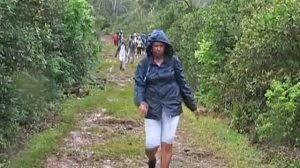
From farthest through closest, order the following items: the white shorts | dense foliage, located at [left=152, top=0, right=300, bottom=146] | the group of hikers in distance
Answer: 1. the group of hikers in distance
2. dense foliage, located at [left=152, top=0, right=300, bottom=146]
3. the white shorts

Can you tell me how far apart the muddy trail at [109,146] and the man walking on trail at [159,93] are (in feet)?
6.39

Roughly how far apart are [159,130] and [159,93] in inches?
17.8

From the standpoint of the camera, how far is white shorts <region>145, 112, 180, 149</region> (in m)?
7.26

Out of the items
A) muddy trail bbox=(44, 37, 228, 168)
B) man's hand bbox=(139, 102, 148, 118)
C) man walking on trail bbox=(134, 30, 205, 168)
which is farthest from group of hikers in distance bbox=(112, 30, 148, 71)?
man's hand bbox=(139, 102, 148, 118)

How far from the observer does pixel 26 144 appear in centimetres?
1062

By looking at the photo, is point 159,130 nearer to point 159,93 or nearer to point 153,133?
point 153,133

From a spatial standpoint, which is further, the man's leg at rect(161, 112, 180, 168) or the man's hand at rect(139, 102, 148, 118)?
the man's leg at rect(161, 112, 180, 168)

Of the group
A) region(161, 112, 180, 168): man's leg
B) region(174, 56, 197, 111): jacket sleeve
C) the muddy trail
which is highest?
region(174, 56, 197, 111): jacket sleeve

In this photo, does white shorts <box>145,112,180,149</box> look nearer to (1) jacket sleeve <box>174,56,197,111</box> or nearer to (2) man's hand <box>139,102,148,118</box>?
(2) man's hand <box>139,102,148,118</box>

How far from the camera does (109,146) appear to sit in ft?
35.4

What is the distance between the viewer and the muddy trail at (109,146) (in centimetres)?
947

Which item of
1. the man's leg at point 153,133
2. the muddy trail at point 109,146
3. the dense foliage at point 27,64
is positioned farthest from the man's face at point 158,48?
the dense foliage at point 27,64

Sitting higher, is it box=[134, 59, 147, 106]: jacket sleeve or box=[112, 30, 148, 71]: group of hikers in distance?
box=[134, 59, 147, 106]: jacket sleeve

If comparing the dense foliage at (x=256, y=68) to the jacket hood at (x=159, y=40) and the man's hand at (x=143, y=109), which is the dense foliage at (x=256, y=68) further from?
the man's hand at (x=143, y=109)
